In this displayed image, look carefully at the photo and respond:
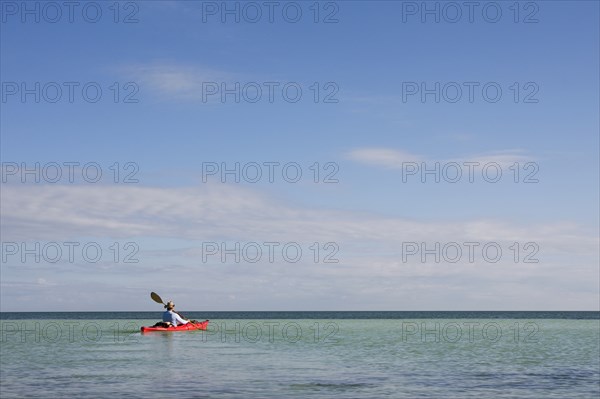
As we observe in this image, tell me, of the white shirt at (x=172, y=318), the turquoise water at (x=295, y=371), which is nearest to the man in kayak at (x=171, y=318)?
the white shirt at (x=172, y=318)

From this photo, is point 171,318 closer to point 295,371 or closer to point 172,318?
point 172,318

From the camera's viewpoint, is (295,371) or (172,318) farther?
(172,318)

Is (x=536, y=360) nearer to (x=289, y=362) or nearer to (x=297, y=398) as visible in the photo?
(x=289, y=362)

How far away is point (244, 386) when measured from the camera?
2748 centimetres

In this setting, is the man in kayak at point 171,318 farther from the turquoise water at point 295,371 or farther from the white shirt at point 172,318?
the turquoise water at point 295,371

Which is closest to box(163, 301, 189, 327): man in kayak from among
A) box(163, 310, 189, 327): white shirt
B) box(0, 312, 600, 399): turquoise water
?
box(163, 310, 189, 327): white shirt

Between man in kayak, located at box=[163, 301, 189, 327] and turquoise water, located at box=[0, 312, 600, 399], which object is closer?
turquoise water, located at box=[0, 312, 600, 399]

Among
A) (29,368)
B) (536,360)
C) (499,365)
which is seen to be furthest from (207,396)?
(536,360)

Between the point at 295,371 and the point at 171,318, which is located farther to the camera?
the point at 171,318

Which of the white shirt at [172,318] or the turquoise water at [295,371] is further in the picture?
the white shirt at [172,318]

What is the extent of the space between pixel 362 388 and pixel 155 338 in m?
32.7

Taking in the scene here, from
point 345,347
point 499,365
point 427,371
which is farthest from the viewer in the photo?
point 345,347

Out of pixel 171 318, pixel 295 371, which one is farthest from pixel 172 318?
pixel 295 371

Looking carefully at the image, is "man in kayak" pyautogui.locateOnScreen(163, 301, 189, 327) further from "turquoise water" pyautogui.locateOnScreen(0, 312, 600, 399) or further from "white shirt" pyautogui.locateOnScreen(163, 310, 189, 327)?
"turquoise water" pyautogui.locateOnScreen(0, 312, 600, 399)
